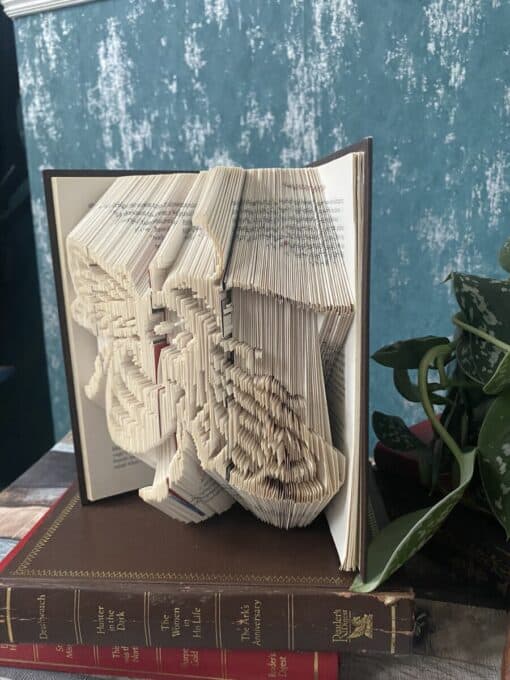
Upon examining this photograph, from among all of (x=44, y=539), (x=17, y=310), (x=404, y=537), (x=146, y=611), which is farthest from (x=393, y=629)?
(x=17, y=310)

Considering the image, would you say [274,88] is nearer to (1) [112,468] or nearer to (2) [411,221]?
(2) [411,221]

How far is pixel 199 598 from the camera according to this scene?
0.40 metres

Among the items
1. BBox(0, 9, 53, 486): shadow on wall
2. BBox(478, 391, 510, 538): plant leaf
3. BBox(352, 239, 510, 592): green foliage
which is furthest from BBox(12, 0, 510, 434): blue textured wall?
BBox(478, 391, 510, 538): plant leaf

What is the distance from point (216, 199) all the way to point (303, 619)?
0.99ft

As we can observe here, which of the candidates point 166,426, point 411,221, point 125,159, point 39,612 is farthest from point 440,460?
point 125,159

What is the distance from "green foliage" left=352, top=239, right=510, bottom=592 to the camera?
0.36 meters

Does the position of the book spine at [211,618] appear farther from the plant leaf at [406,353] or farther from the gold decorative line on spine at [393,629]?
the plant leaf at [406,353]

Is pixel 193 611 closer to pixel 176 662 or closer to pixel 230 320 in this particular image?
pixel 176 662

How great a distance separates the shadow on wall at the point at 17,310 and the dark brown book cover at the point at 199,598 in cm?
73

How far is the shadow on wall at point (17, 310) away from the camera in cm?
111

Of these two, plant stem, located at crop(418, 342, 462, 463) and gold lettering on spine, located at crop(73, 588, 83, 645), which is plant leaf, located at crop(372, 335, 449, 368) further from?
gold lettering on spine, located at crop(73, 588, 83, 645)

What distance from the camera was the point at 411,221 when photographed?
888 millimetres

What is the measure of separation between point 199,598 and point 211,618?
0.6 inches

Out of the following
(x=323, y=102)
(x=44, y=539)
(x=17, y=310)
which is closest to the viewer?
(x=44, y=539)
